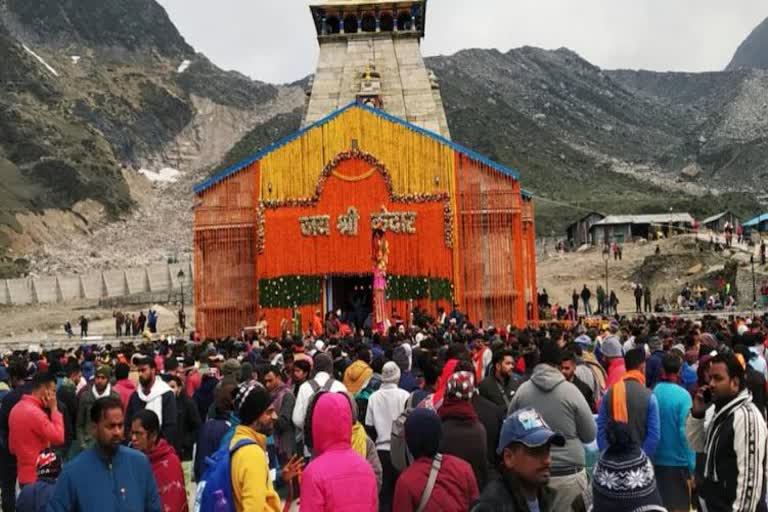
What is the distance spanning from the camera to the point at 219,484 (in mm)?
6418

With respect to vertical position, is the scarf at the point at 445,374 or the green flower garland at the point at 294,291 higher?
the green flower garland at the point at 294,291

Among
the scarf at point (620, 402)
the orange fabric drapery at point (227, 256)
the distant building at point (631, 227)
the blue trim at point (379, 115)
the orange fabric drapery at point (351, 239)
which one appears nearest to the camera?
the scarf at point (620, 402)

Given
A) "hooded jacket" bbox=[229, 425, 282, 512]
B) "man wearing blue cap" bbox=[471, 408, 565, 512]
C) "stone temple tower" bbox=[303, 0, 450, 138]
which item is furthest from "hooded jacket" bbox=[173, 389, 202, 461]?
"stone temple tower" bbox=[303, 0, 450, 138]

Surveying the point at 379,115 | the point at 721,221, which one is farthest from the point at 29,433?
the point at 721,221

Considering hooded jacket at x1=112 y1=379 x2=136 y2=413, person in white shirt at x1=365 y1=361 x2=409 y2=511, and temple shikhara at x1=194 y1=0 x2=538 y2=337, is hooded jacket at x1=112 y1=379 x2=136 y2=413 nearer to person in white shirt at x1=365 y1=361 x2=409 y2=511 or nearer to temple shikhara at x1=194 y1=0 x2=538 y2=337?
person in white shirt at x1=365 y1=361 x2=409 y2=511

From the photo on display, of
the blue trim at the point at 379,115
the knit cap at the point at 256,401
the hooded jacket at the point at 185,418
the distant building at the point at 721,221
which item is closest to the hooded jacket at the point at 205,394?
the hooded jacket at the point at 185,418

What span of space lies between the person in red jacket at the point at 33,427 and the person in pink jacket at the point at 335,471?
4009 mm

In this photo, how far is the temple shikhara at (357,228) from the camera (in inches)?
1362

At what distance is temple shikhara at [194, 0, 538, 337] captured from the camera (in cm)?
3459

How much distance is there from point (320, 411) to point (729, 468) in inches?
103

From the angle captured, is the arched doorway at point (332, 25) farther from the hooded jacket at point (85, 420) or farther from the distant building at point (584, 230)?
the hooded jacket at point (85, 420)

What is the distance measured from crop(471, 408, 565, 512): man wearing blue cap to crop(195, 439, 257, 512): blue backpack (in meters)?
1.75

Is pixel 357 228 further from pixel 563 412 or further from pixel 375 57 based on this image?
pixel 563 412

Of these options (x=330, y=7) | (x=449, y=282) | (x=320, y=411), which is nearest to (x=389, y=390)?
(x=320, y=411)
